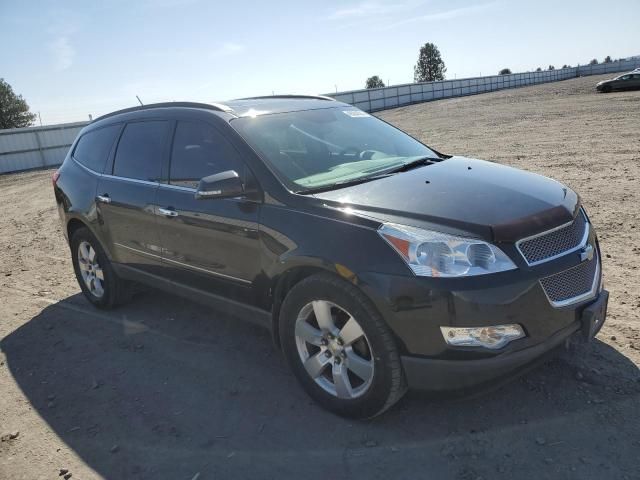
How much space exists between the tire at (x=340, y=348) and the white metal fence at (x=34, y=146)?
26.6 meters

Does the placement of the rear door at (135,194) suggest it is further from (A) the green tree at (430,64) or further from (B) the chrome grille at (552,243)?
(A) the green tree at (430,64)

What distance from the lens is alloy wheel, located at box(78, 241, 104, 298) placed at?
5312 millimetres

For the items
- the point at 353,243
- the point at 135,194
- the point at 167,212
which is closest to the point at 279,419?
the point at 353,243

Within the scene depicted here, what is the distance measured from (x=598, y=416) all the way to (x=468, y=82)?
55.4m

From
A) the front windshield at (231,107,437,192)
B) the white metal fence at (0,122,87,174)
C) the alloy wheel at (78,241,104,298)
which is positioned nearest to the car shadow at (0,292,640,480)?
the alloy wheel at (78,241,104,298)

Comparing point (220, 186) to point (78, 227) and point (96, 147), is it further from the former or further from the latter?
point (78, 227)

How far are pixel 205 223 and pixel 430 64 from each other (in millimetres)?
119439

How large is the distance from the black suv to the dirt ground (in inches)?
13.5

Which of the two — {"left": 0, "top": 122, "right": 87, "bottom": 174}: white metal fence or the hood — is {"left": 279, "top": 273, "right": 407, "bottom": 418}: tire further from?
{"left": 0, "top": 122, "right": 87, "bottom": 174}: white metal fence

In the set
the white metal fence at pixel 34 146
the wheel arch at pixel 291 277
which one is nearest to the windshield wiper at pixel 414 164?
the wheel arch at pixel 291 277

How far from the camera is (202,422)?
332 cm

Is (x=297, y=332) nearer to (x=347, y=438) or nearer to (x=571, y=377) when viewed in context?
(x=347, y=438)

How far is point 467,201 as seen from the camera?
9.98 ft

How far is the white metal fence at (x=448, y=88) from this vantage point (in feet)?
137
